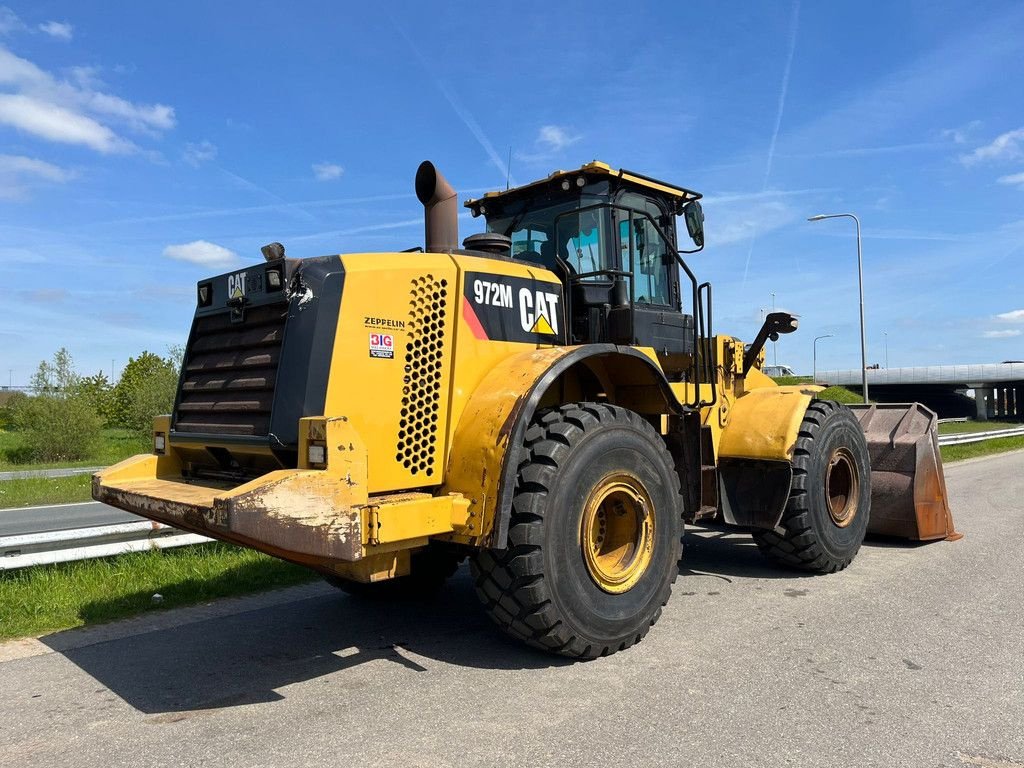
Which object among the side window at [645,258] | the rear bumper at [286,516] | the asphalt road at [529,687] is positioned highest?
the side window at [645,258]

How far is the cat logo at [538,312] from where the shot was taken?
4664 mm

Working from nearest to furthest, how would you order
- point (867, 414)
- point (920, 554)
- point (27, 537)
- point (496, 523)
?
1. point (496, 523)
2. point (27, 537)
3. point (920, 554)
4. point (867, 414)

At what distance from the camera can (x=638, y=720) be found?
11.2 ft

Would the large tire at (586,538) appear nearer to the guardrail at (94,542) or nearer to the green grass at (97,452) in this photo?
the guardrail at (94,542)

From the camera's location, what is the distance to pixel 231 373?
438cm

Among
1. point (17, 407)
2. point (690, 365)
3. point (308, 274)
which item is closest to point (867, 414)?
point (690, 365)

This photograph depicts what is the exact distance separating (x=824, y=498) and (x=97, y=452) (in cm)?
3005

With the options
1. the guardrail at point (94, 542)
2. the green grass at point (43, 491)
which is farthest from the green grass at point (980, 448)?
the green grass at point (43, 491)

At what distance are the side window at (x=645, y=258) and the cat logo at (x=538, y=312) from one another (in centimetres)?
85

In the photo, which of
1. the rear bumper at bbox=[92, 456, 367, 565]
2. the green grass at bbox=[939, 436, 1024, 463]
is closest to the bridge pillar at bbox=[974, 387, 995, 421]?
the green grass at bbox=[939, 436, 1024, 463]

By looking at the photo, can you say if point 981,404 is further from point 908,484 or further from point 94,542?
point 94,542

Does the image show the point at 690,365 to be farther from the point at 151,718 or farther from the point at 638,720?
the point at 151,718

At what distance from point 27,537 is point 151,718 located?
3232 mm

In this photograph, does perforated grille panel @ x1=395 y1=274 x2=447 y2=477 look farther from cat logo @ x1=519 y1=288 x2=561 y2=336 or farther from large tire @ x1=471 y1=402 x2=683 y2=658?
cat logo @ x1=519 y1=288 x2=561 y2=336
